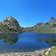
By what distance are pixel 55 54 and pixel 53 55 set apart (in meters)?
0.45

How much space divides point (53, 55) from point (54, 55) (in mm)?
376

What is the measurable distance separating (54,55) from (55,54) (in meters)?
0.22

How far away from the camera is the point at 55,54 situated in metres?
23.1

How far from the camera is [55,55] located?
74.9 ft

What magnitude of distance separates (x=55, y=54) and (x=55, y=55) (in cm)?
33

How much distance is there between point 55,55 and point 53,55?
0.66m

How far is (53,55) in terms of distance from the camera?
923 inches

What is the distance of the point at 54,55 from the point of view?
2309 cm

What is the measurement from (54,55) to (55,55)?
29cm
